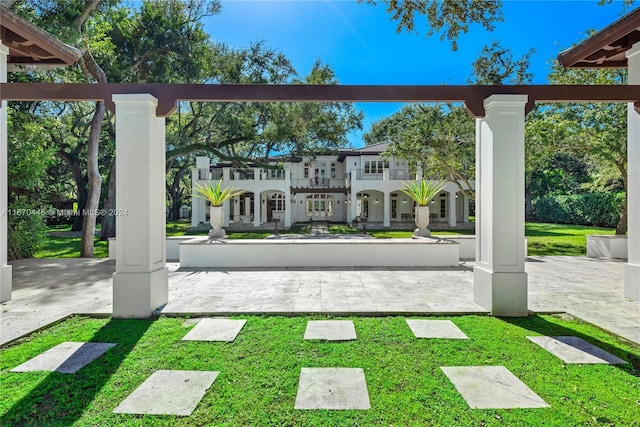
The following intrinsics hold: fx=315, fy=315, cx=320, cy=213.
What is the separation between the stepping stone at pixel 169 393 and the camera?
2.54 meters

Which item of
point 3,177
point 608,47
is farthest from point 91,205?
point 608,47

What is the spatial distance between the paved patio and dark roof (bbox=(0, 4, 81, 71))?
405 centimetres

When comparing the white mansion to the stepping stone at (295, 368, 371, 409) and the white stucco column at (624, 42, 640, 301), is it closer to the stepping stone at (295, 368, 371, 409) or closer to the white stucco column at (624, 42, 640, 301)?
the white stucco column at (624, 42, 640, 301)

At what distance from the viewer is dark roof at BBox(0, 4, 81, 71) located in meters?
4.21

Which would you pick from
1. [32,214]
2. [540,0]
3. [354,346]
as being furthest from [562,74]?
[32,214]

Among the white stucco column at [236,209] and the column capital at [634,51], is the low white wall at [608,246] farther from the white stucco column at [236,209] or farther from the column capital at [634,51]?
the white stucco column at [236,209]

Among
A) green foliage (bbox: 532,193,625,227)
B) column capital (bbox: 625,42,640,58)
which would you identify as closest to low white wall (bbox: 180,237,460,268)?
column capital (bbox: 625,42,640,58)

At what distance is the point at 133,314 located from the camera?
466 cm

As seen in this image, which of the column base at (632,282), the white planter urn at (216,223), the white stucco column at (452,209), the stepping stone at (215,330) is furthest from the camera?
the white stucco column at (452,209)

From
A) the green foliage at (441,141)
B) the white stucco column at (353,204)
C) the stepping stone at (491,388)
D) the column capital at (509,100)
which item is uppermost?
the green foliage at (441,141)

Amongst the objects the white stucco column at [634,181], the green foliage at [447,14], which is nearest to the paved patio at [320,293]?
the white stucco column at [634,181]

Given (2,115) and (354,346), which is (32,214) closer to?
(2,115)

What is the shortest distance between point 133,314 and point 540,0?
1053cm

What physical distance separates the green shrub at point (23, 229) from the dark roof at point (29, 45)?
20.9 feet
